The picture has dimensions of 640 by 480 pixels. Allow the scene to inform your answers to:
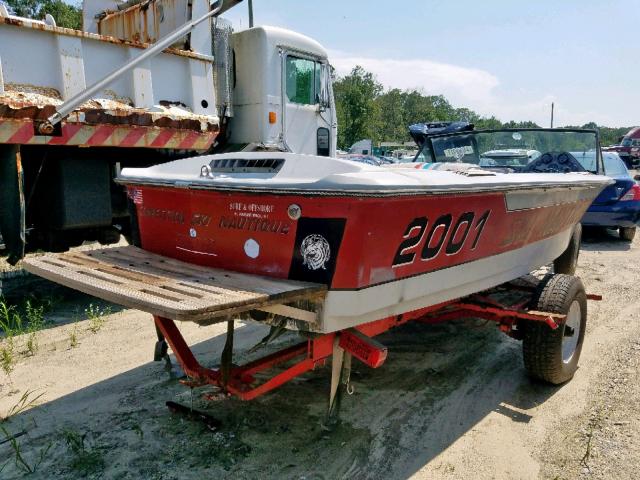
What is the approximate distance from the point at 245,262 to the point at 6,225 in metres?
2.89

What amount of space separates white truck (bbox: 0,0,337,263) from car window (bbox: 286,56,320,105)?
1 centimetres

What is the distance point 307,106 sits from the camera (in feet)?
20.5

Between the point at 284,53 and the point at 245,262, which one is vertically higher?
the point at 284,53

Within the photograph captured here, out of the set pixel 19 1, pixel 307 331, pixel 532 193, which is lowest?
pixel 307 331

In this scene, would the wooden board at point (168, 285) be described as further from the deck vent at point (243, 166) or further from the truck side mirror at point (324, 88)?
the truck side mirror at point (324, 88)

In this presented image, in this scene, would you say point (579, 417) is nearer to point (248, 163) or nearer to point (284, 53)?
point (248, 163)

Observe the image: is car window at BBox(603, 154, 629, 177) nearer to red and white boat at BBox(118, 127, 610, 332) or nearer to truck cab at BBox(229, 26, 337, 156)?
truck cab at BBox(229, 26, 337, 156)

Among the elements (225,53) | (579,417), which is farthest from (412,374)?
(225,53)

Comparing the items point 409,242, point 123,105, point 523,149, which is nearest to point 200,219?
point 409,242

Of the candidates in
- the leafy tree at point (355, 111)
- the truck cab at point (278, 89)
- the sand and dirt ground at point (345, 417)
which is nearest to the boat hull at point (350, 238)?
the sand and dirt ground at point (345, 417)

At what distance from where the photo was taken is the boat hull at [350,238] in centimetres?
243

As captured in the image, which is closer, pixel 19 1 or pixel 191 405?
pixel 191 405

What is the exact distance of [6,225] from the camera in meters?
4.51

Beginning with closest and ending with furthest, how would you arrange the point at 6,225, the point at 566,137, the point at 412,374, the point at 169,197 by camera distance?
the point at 169,197
the point at 412,374
the point at 6,225
the point at 566,137
